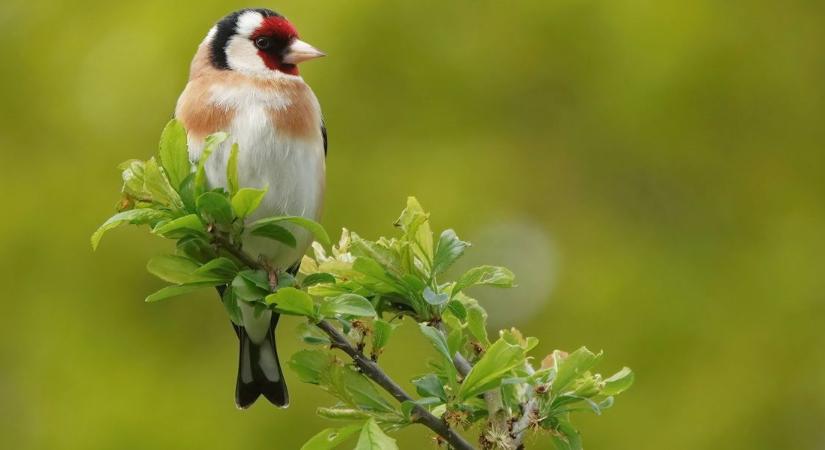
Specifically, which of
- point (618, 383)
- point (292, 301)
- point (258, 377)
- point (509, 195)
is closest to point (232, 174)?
point (292, 301)

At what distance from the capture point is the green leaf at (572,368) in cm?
250

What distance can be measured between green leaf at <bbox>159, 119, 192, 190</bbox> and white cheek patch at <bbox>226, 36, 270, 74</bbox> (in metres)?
1.45

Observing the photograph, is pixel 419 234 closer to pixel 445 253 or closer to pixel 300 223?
pixel 445 253

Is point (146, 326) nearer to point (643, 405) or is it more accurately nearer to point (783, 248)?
point (643, 405)

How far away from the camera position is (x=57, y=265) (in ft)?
24.3

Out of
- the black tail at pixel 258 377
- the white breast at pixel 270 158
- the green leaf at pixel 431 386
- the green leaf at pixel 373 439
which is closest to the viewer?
the green leaf at pixel 373 439

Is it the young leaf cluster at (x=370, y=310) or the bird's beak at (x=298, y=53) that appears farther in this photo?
the bird's beak at (x=298, y=53)

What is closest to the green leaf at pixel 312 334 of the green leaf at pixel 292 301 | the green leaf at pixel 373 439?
the green leaf at pixel 292 301

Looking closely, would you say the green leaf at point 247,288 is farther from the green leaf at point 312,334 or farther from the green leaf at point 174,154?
the green leaf at point 174,154

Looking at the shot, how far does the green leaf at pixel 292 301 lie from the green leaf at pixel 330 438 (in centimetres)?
22

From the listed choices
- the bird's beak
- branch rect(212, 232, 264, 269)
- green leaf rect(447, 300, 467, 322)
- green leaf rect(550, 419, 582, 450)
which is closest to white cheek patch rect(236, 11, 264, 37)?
the bird's beak

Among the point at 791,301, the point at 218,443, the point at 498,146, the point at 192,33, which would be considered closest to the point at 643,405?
the point at 791,301

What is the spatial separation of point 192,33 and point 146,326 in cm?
162

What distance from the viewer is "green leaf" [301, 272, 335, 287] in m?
2.59
